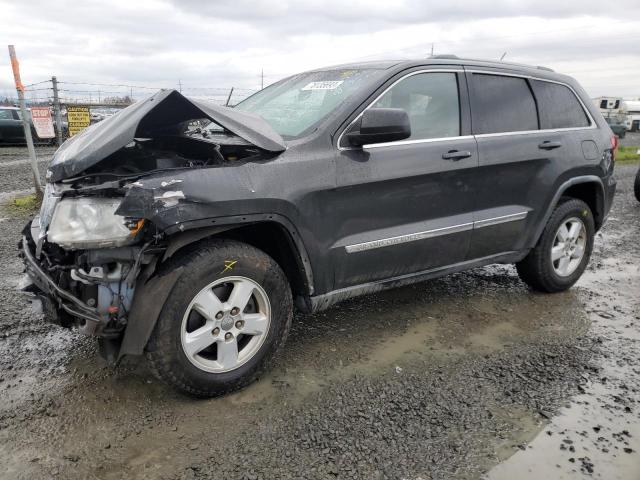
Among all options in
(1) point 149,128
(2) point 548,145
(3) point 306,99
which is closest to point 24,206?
(1) point 149,128

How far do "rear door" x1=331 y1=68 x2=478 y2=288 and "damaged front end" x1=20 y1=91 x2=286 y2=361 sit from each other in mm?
568

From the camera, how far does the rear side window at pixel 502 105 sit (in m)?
3.84

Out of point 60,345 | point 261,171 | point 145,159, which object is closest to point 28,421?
point 60,345

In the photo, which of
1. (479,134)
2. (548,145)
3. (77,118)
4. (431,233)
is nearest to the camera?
(431,233)

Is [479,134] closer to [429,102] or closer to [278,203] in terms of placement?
[429,102]

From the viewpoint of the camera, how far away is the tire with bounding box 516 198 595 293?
4.38 metres

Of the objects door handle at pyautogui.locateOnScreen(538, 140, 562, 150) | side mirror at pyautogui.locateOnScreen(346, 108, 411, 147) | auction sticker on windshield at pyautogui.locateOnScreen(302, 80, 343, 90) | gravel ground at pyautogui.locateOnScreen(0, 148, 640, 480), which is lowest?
gravel ground at pyautogui.locateOnScreen(0, 148, 640, 480)

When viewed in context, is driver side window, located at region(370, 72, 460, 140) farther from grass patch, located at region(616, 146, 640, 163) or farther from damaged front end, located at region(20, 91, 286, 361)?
grass patch, located at region(616, 146, 640, 163)

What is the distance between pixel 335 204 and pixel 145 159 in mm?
1103

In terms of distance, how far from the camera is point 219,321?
110 inches

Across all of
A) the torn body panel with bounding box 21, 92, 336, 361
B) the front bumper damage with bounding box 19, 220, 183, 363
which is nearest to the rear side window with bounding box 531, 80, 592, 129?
the torn body panel with bounding box 21, 92, 336, 361

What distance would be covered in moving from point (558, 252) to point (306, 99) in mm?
2516

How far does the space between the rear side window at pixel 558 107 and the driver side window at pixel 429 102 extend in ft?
3.16

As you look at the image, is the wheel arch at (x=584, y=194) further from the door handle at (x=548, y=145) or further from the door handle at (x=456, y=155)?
the door handle at (x=456, y=155)
